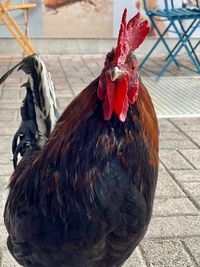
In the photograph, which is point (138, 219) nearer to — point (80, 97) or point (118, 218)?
point (118, 218)

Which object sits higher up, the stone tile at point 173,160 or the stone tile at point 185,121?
the stone tile at point 173,160

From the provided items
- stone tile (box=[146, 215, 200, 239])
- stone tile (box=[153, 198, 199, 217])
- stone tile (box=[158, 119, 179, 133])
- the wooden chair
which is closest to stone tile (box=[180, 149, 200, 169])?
stone tile (box=[158, 119, 179, 133])

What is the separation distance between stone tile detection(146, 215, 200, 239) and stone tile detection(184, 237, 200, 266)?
55 mm

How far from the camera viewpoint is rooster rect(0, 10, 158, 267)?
5.68ft

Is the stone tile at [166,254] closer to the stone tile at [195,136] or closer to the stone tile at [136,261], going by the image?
the stone tile at [136,261]

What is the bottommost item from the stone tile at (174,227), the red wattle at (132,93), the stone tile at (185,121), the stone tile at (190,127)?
the stone tile at (185,121)

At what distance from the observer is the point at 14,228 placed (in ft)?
6.74

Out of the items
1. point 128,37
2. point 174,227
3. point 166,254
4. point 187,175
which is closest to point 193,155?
point 187,175

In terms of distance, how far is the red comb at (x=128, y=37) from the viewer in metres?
1.67

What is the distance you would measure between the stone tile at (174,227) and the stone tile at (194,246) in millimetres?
55

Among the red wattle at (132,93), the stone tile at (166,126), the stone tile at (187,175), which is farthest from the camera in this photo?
the stone tile at (166,126)

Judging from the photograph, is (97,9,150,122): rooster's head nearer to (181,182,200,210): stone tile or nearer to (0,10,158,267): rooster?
(0,10,158,267): rooster

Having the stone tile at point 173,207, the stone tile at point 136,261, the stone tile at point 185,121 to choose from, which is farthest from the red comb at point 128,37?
the stone tile at point 185,121

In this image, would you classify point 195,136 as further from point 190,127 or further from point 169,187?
point 169,187
